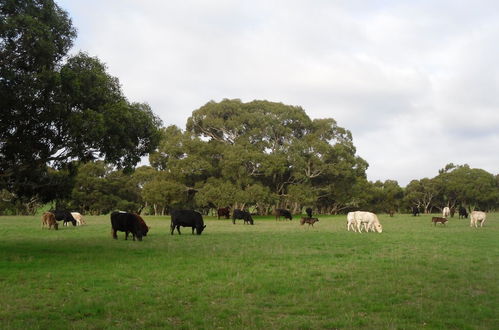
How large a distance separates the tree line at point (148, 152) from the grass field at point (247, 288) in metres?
3.69

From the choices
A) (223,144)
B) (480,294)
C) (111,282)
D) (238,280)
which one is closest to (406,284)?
(480,294)

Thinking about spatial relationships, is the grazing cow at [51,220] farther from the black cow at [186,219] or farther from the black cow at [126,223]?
the black cow at [126,223]

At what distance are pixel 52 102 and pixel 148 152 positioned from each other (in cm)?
438

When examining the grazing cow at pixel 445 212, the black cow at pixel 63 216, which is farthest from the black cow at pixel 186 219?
the grazing cow at pixel 445 212

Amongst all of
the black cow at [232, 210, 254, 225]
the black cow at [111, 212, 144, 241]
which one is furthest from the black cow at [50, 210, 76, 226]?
the black cow at [232, 210, 254, 225]

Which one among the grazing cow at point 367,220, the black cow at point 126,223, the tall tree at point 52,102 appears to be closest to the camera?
the tall tree at point 52,102

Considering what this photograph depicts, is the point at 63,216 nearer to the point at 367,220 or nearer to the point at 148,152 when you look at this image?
the point at 148,152

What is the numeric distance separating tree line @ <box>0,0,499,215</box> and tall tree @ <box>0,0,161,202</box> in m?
0.03

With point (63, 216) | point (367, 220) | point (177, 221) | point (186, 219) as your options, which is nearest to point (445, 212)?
point (367, 220)

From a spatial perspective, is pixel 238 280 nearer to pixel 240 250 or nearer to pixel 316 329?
pixel 316 329

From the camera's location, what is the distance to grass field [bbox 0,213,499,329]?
7285 millimetres

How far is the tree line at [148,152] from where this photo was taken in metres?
13.4

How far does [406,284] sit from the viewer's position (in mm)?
10258

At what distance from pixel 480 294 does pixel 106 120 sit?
11.2 meters
